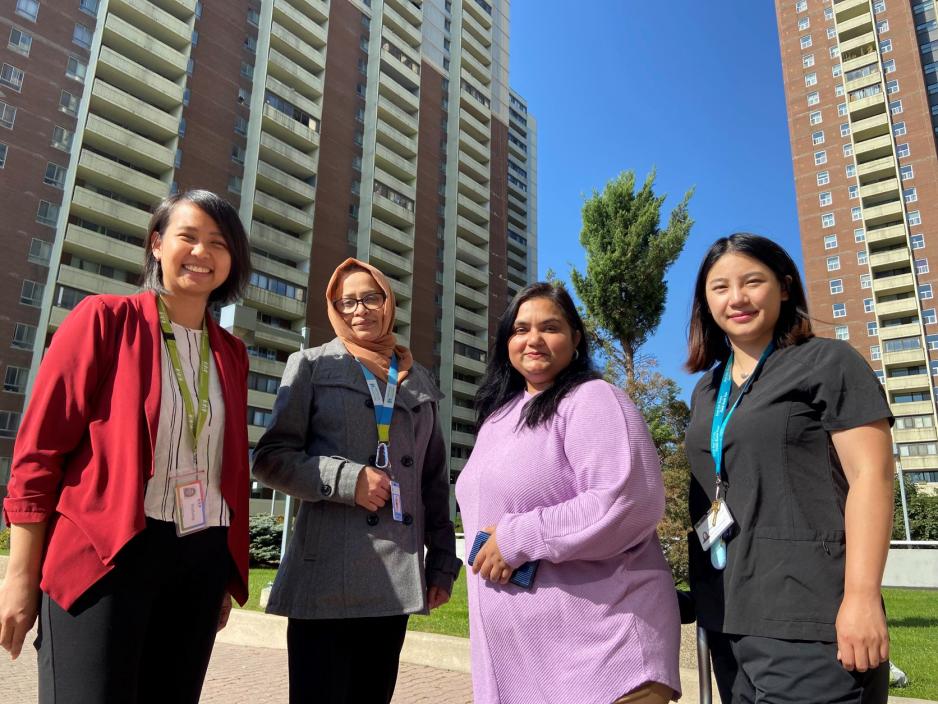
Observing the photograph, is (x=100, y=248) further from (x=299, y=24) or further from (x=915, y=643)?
(x=915, y=643)

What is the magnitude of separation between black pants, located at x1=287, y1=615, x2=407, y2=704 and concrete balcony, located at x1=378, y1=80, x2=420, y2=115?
58.0 m

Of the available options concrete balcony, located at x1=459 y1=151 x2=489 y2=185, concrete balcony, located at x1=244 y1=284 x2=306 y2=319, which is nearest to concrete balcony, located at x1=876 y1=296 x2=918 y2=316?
concrete balcony, located at x1=459 y1=151 x2=489 y2=185

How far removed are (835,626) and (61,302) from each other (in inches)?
1568

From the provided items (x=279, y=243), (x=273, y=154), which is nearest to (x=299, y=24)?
(x=273, y=154)

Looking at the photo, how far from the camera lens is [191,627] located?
2.11m

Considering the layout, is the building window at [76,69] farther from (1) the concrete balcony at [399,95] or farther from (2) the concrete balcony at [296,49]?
(1) the concrete balcony at [399,95]

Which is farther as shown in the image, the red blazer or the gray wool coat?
the gray wool coat

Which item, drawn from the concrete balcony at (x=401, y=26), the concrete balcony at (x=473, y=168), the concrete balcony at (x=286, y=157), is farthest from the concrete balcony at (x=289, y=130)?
the concrete balcony at (x=473, y=168)

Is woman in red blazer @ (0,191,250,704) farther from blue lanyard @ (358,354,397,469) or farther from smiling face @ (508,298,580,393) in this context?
smiling face @ (508,298,580,393)

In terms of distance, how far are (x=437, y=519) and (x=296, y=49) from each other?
52.7 metres

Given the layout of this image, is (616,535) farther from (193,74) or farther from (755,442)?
(193,74)

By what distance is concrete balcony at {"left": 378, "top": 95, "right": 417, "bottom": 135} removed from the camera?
2180 inches

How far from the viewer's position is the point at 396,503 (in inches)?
101

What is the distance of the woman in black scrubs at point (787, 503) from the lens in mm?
1823
